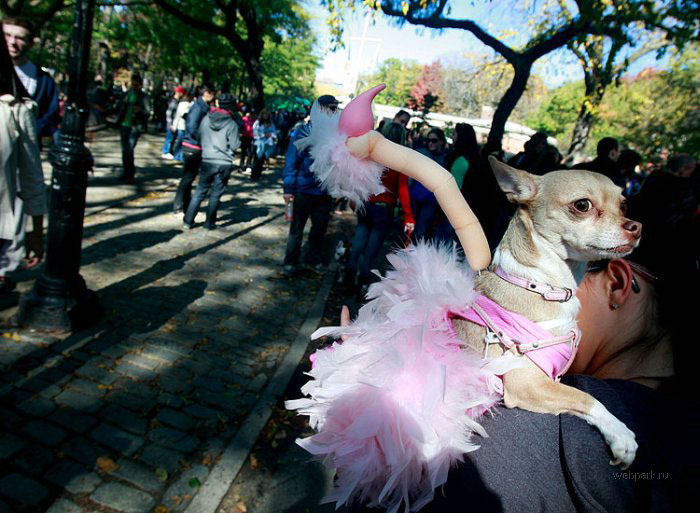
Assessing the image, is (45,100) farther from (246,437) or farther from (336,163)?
(336,163)

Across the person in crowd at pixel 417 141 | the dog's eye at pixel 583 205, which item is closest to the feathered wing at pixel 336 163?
the dog's eye at pixel 583 205

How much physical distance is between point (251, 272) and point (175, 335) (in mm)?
2360

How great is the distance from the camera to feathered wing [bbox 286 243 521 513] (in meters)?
1.37

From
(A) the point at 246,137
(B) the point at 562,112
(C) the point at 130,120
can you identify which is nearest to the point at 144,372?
(C) the point at 130,120

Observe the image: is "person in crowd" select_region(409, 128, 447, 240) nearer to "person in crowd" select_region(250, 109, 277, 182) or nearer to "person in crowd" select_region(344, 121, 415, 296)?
"person in crowd" select_region(344, 121, 415, 296)

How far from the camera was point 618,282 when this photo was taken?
67.3 inches

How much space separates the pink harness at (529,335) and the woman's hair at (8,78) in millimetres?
4445

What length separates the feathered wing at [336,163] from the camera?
5.37 ft

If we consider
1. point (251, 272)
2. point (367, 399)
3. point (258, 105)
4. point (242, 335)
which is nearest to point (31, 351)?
point (242, 335)

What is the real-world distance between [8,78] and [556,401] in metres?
4.94

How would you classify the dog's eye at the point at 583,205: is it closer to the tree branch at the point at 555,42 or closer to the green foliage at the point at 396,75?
the tree branch at the point at 555,42

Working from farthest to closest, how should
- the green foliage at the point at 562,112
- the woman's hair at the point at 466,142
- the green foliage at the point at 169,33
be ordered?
1. the green foliage at the point at 562,112
2. the green foliage at the point at 169,33
3. the woman's hair at the point at 466,142

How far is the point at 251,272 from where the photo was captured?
22.4 feet

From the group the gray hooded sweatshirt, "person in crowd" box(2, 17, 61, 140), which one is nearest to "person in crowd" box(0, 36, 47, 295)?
"person in crowd" box(2, 17, 61, 140)
